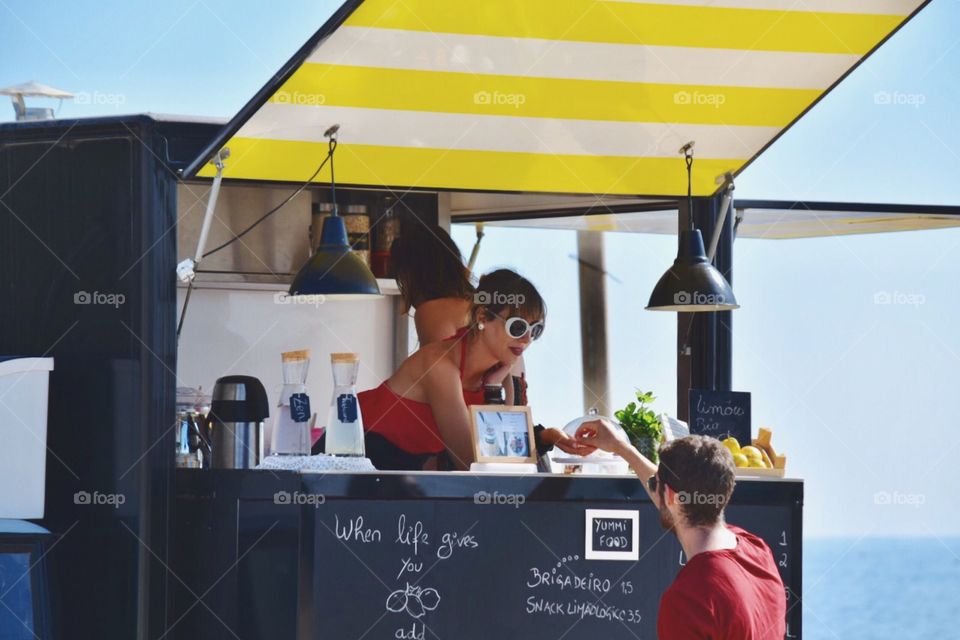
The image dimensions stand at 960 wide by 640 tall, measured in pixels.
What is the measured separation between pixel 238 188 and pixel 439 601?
3237 mm

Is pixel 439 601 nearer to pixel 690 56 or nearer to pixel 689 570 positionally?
pixel 689 570

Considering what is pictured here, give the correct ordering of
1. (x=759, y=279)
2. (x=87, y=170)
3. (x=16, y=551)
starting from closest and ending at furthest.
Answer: (x=16, y=551) → (x=87, y=170) → (x=759, y=279)

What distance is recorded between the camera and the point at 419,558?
3799 millimetres

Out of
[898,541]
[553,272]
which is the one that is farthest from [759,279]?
[898,541]

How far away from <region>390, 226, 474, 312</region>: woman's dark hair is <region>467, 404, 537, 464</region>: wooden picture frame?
1662mm

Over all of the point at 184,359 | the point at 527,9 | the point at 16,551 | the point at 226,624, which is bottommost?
the point at 226,624

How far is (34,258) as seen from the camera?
13.0ft

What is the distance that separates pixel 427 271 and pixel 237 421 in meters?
1.93
